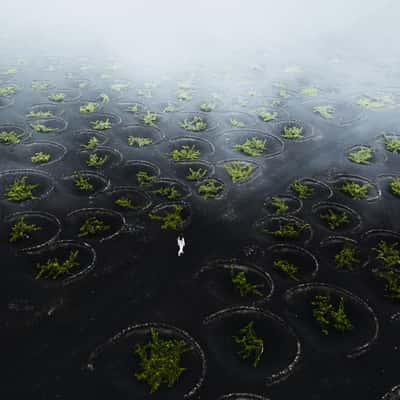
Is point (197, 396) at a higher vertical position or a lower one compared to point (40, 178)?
lower

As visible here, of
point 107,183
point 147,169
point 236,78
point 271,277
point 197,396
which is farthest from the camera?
point 236,78

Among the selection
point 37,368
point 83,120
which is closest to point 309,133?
point 83,120

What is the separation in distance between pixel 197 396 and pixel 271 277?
9.47 feet

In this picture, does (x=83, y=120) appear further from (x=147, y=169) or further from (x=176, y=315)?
(x=176, y=315)

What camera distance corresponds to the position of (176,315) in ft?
23.7

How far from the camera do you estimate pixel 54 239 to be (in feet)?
28.2

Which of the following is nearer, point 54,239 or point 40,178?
point 54,239

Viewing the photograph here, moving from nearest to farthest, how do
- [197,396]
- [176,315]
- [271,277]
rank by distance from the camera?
[197,396] → [176,315] → [271,277]

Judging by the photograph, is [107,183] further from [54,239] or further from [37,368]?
[37,368]

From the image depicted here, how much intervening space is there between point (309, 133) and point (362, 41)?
18152 millimetres

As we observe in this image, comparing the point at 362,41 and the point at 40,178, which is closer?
the point at 40,178

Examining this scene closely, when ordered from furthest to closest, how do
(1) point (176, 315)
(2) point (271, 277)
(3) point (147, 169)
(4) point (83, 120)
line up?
1. (4) point (83, 120)
2. (3) point (147, 169)
3. (2) point (271, 277)
4. (1) point (176, 315)

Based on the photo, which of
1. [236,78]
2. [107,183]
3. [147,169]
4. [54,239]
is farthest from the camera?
[236,78]

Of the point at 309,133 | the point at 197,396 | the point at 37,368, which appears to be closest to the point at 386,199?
the point at 309,133
